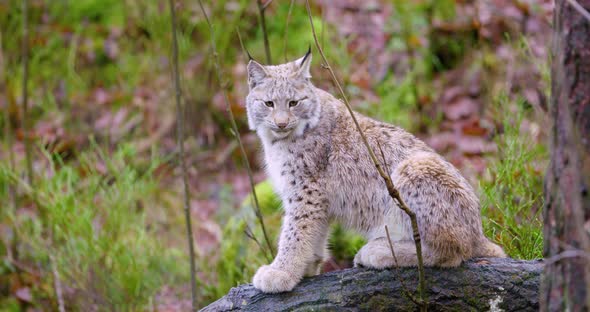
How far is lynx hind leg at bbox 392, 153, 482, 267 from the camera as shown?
3.74 m

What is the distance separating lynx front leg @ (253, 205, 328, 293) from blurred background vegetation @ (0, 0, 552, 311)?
1.26 m

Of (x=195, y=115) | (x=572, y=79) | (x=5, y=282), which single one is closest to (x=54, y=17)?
(x=195, y=115)

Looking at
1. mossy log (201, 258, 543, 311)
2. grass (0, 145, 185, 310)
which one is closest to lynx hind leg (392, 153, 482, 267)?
mossy log (201, 258, 543, 311)

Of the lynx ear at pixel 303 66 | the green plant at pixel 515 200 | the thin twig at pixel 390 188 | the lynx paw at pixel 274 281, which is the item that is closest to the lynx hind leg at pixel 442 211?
the thin twig at pixel 390 188

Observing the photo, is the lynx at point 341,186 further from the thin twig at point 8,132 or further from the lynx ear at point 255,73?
the thin twig at point 8,132

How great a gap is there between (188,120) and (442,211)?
5.03 meters

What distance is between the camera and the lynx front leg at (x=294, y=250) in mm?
3873

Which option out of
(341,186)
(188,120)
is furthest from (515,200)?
(188,120)

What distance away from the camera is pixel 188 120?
27.2 feet

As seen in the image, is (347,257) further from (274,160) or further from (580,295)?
(580,295)

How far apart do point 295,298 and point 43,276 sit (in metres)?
3.54

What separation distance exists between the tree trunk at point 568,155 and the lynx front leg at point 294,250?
5.57ft

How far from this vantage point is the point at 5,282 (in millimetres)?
7074

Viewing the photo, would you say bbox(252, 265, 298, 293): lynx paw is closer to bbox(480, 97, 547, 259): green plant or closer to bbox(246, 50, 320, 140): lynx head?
bbox(246, 50, 320, 140): lynx head
